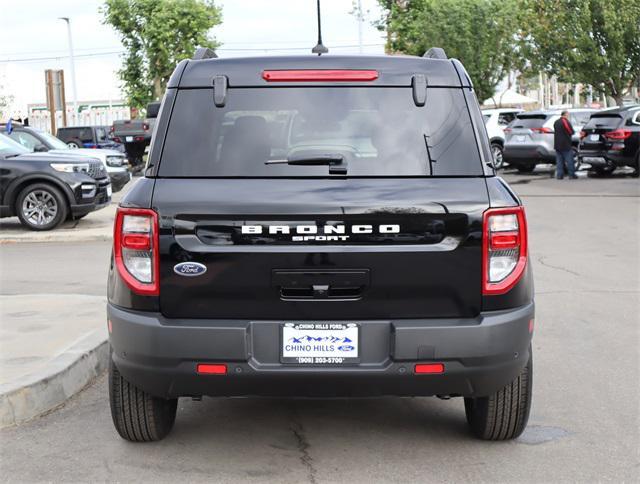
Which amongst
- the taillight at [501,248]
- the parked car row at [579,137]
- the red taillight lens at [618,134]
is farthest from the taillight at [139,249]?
the red taillight lens at [618,134]

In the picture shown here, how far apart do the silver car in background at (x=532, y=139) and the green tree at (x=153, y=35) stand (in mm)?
30744

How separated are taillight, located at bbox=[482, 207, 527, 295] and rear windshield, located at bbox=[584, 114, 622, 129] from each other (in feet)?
71.3

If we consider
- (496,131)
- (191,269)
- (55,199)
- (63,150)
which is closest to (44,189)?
(55,199)

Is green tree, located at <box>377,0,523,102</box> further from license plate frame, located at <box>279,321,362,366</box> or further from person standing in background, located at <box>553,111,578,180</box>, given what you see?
license plate frame, located at <box>279,321,362,366</box>

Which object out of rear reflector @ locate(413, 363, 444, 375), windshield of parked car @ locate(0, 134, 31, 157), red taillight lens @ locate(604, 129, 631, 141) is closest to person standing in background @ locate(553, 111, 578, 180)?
red taillight lens @ locate(604, 129, 631, 141)

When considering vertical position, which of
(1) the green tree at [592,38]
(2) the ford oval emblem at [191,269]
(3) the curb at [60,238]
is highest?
(1) the green tree at [592,38]

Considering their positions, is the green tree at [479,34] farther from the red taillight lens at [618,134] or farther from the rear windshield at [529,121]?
the red taillight lens at [618,134]

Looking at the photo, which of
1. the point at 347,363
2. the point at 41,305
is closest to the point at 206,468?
the point at 347,363

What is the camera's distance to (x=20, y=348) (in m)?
6.82

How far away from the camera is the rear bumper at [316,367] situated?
439 centimetres

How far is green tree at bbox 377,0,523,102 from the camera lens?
5059 cm

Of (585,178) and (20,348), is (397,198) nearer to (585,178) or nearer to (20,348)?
(20,348)

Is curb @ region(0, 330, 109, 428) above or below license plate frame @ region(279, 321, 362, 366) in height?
below

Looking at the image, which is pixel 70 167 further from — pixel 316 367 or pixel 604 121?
pixel 604 121
